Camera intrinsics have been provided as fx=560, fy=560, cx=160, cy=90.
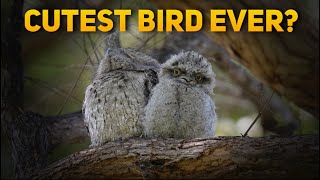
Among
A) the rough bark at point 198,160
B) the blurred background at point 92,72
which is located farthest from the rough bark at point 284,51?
the blurred background at point 92,72

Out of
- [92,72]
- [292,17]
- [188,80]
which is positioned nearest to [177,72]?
[188,80]

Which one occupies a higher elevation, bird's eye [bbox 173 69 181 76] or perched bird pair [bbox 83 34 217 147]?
bird's eye [bbox 173 69 181 76]

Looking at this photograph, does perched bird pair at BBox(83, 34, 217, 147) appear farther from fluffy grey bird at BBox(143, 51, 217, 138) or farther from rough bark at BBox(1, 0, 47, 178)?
rough bark at BBox(1, 0, 47, 178)

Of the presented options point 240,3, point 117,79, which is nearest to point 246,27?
point 240,3

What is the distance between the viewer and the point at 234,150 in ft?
10.8

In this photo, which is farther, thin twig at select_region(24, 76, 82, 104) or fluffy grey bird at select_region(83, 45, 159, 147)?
thin twig at select_region(24, 76, 82, 104)

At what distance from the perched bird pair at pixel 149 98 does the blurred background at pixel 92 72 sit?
688 mm

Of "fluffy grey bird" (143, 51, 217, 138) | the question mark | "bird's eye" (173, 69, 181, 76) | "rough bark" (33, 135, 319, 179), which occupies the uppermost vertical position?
the question mark

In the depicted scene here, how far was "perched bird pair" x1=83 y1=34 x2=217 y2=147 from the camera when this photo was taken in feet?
12.7

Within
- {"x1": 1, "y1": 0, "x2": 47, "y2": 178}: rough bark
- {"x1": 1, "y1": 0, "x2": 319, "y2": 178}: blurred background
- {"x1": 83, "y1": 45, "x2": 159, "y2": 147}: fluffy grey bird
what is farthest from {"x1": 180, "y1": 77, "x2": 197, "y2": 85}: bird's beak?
{"x1": 1, "y1": 0, "x2": 47, "y2": 178}: rough bark

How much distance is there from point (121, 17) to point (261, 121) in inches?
73.8

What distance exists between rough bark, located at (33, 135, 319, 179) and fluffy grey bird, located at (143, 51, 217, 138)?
0.69 feet

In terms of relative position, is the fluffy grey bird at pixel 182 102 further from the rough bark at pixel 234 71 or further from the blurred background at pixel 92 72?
the rough bark at pixel 234 71

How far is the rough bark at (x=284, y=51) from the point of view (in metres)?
3.69
